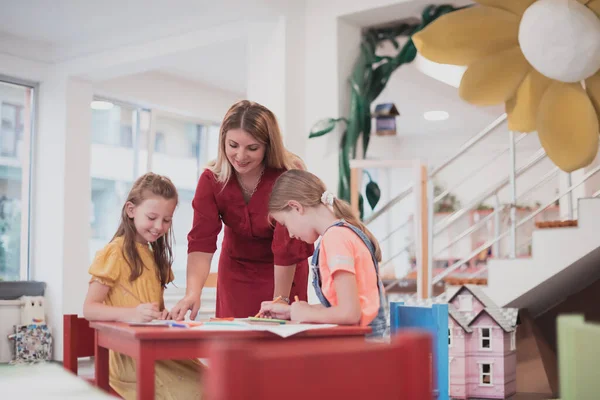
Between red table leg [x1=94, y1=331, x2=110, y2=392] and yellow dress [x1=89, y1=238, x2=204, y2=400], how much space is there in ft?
0.13

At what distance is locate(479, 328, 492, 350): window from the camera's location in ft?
10.4

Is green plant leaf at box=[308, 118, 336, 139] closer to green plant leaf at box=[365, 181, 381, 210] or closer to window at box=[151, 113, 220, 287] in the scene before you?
green plant leaf at box=[365, 181, 381, 210]

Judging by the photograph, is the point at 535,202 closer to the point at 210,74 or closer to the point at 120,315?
the point at 210,74

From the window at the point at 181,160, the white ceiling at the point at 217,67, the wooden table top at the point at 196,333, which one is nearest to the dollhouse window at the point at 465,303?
the wooden table top at the point at 196,333

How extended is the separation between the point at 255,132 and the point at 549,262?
222cm

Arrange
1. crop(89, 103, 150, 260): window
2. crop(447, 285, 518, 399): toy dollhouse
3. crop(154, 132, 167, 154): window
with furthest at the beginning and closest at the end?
crop(154, 132, 167, 154): window, crop(89, 103, 150, 260): window, crop(447, 285, 518, 399): toy dollhouse

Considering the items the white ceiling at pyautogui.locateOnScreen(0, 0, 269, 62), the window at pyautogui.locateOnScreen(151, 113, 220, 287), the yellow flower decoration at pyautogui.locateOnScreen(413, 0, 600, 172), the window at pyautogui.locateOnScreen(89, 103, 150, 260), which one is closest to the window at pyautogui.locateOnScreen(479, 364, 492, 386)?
the yellow flower decoration at pyautogui.locateOnScreen(413, 0, 600, 172)

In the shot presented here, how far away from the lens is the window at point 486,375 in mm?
3150

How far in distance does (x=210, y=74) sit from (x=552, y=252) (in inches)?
140

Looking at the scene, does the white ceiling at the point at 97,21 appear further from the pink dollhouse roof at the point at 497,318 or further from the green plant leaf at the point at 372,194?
the pink dollhouse roof at the point at 497,318

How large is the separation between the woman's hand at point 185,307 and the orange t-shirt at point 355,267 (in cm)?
34

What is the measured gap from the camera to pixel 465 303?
3.35 meters

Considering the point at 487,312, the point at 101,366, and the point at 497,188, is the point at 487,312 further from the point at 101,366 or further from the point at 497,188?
the point at 101,366

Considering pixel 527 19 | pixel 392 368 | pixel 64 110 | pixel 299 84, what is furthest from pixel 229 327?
pixel 64 110
